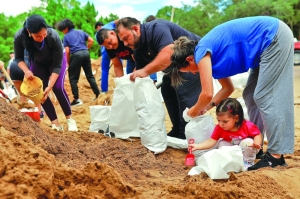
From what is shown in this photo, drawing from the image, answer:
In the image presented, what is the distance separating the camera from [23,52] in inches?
186

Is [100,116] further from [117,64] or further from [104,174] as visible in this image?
[104,174]

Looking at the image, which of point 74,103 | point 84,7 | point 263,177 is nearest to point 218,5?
point 84,7

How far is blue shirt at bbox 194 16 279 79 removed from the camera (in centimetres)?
296

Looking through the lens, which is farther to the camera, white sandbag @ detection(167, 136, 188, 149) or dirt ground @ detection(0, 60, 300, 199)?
white sandbag @ detection(167, 136, 188, 149)

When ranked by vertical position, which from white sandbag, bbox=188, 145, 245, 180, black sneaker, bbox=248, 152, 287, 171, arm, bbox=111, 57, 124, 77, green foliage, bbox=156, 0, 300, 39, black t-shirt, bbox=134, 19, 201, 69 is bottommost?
green foliage, bbox=156, 0, 300, 39

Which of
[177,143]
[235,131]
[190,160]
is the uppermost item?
[235,131]

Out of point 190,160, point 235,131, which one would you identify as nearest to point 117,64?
point 190,160

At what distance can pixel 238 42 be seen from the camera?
9.77ft

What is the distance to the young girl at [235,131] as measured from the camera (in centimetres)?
332

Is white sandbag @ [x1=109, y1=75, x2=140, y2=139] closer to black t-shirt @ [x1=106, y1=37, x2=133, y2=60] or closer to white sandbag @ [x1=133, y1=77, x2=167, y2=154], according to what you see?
white sandbag @ [x1=133, y1=77, x2=167, y2=154]

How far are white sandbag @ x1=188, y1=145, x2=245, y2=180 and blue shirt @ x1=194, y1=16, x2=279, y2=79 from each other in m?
0.62

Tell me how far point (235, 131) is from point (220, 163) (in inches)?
27.3

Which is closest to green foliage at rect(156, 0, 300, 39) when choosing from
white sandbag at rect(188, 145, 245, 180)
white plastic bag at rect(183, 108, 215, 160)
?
white plastic bag at rect(183, 108, 215, 160)

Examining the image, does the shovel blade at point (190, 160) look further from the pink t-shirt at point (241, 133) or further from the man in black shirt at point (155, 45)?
the man in black shirt at point (155, 45)
